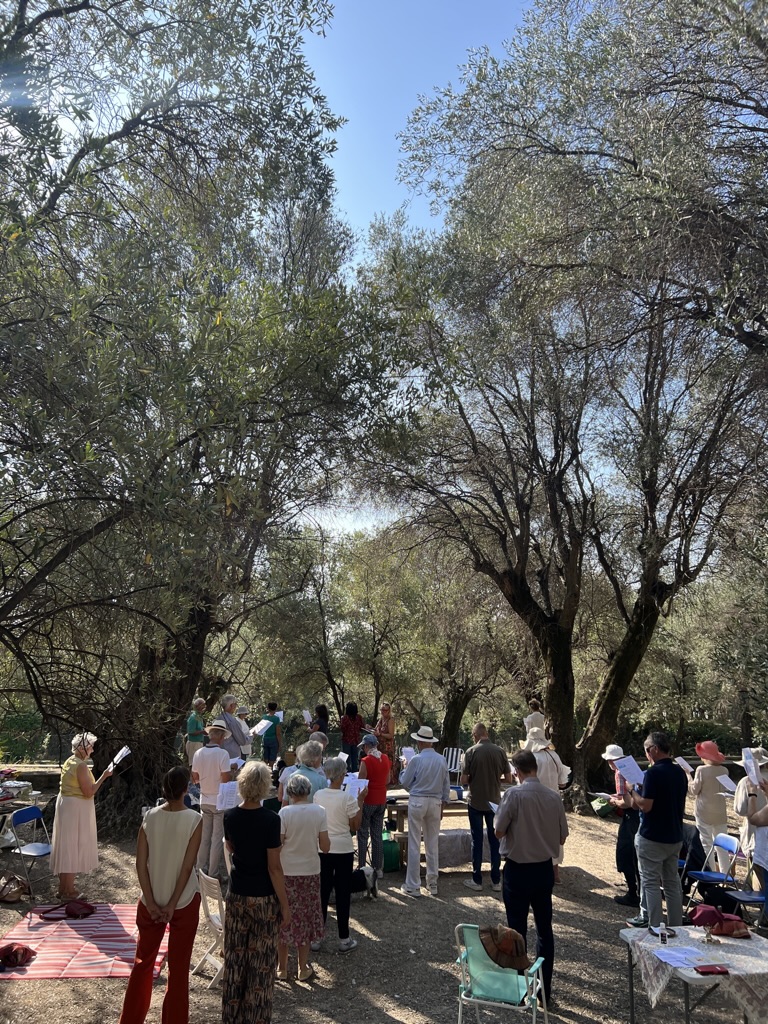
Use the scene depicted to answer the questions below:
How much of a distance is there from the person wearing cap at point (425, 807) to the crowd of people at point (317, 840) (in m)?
0.01

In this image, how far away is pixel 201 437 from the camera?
Answer: 4.30 m

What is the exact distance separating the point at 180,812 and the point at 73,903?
3255 mm

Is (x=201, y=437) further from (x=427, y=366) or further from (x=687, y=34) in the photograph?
(x=687, y=34)

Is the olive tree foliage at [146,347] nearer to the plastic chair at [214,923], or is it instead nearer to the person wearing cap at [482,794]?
the plastic chair at [214,923]

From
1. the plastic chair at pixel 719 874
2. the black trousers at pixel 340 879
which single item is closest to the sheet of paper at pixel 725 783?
the plastic chair at pixel 719 874

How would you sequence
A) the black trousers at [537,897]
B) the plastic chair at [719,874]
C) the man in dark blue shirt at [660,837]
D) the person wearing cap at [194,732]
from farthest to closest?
the person wearing cap at [194,732], the plastic chair at [719,874], the man in dark blue shirt at [660,837], the black trousers at [537,897]

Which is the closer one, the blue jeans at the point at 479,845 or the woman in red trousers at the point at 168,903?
the woman in red trousers at the point at 168,903

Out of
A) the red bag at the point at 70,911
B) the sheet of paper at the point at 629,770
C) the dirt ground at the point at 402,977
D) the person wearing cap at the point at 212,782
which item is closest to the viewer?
the dirt ground at the point at 402,977

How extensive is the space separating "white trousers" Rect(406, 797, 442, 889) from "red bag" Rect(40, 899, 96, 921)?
10.3 ft

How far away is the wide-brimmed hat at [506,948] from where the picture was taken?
468cm

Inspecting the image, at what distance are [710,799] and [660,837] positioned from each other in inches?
102

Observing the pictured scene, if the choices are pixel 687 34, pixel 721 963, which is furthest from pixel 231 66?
pixel 721 963

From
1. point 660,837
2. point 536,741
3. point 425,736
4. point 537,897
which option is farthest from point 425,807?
point 537,897

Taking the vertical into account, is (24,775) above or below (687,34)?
below
